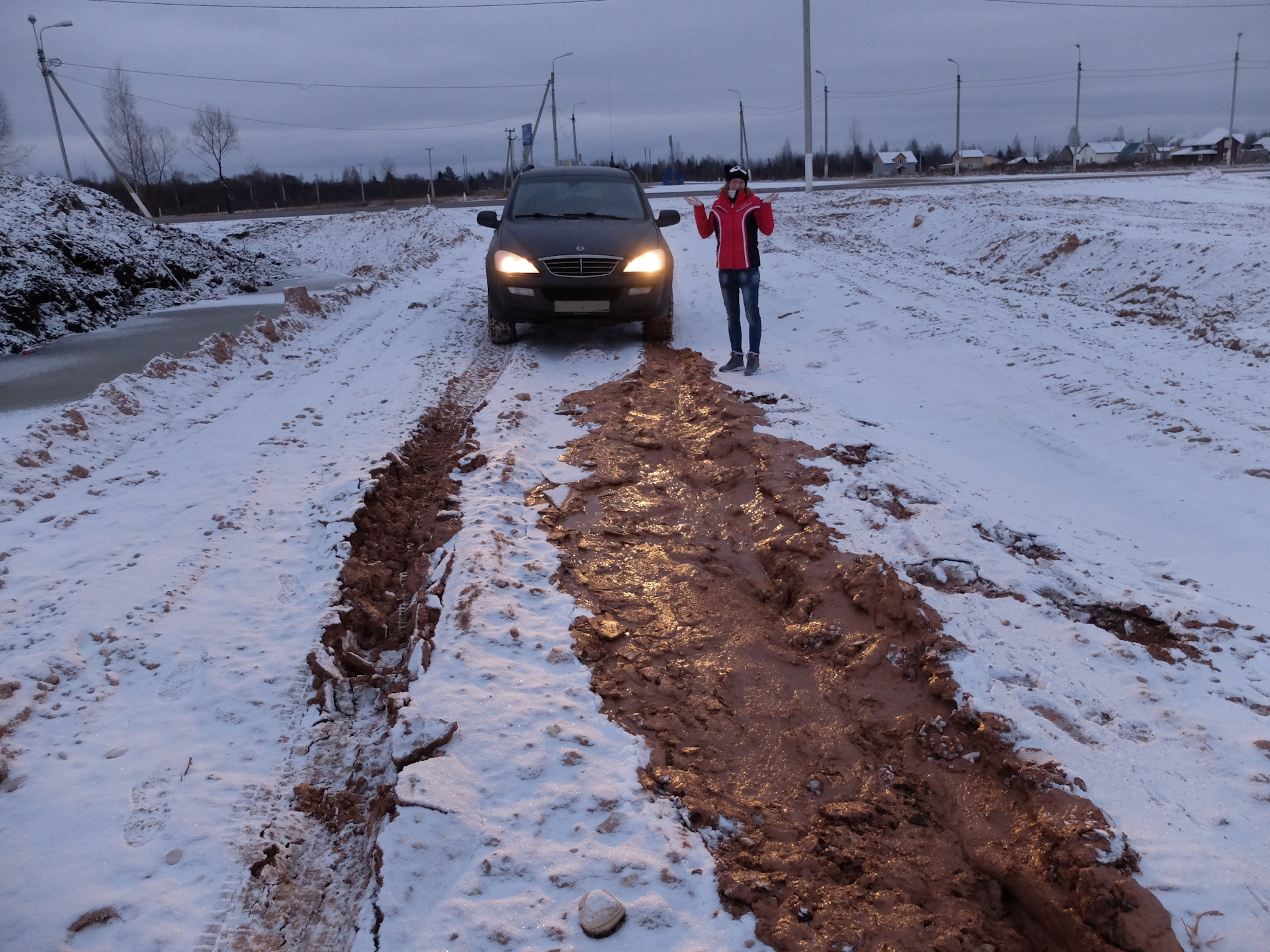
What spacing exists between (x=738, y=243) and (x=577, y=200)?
2405mm

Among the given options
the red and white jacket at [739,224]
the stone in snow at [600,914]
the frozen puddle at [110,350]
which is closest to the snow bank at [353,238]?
the frozen puddle at [110,350]

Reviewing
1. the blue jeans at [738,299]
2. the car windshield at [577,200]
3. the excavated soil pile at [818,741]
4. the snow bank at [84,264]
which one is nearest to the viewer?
the excavated soil pile at [818,741]

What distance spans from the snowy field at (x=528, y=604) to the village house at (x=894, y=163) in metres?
70.5

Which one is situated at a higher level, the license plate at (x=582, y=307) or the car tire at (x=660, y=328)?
the license plate at (x=582, y=307)

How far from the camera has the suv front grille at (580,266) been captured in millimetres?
8242

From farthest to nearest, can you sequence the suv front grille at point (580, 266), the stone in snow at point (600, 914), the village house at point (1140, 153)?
the village house at point (1140, 153) → the suv front grille at point (580, 266) → the stone in snow at point (600, 914)

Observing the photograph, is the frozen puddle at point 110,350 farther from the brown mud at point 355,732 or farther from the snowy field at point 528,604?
the brown mud at point 355,732

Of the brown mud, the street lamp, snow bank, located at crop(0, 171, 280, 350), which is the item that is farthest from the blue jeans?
the street lamp

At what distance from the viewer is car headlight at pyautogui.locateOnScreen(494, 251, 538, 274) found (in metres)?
8.30

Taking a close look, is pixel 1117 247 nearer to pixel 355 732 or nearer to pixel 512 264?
pixel 512 264

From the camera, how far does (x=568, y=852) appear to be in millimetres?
2574

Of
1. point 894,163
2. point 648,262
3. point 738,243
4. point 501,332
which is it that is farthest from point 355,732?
point 894,163

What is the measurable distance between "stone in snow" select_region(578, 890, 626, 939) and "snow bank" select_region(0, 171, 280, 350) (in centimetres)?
1160

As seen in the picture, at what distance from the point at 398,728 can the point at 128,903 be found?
3.15 ft
